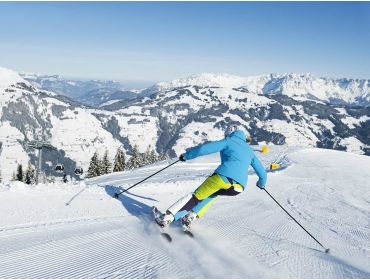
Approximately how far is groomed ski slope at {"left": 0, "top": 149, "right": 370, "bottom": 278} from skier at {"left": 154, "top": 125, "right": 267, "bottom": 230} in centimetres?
47

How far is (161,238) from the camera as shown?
8492mm

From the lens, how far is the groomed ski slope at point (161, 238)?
6.74m

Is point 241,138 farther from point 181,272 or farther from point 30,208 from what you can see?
point 30,208

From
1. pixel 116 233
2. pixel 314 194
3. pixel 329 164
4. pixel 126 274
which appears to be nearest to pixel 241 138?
pixel 116 233

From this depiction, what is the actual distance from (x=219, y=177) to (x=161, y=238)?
6.05 ft

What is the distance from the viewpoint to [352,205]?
1605 cm

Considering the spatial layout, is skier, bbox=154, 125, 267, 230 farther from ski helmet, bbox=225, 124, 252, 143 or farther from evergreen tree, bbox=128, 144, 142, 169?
evergreen tree, bbox=128, 144, 142, 169

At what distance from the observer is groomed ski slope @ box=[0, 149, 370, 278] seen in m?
6.74

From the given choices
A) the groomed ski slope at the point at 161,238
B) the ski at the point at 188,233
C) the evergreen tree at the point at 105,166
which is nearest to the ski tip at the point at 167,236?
the groomed ski slope at the point at 161,238

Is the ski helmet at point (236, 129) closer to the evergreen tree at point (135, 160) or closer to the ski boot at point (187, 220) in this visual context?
the ski boot at point (187, 220)

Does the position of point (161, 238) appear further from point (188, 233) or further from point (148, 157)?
point (148, 157)

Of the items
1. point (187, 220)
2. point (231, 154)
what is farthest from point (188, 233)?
point (231, 154)

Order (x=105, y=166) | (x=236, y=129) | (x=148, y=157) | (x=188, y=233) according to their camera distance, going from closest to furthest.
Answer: (x=188, y=233) < (x=236, y=129) < (x=105, y=166) < (x=148, y=157)

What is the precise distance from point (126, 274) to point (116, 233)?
8.15ft
